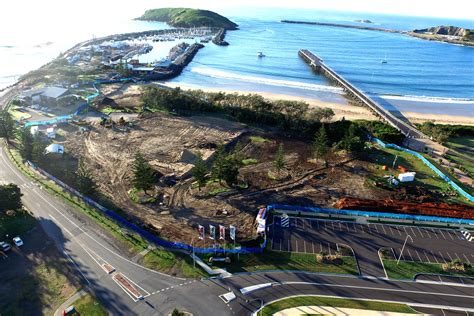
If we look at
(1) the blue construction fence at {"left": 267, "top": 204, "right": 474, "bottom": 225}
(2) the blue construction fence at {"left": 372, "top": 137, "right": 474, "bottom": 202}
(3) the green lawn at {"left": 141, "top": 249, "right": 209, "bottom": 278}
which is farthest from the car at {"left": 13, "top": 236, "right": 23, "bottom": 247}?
(2) the blue construction fence at {"left": 372, "top": 137, "right": 474, "bottom": 202}

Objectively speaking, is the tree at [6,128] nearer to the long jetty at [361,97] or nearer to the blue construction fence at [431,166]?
the blue construction fence at [431,166]

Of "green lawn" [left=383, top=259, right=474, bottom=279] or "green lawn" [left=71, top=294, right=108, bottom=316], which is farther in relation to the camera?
"green lawn" [left=383, top=259, right=474, bottom=279]

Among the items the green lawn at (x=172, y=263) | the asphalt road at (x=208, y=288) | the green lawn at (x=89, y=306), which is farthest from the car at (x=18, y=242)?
the green lawn at (x=172, y=263)

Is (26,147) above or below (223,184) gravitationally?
above

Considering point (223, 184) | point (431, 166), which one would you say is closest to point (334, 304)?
point (223, 184)

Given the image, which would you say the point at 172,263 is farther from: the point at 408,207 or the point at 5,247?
the point at 408,207

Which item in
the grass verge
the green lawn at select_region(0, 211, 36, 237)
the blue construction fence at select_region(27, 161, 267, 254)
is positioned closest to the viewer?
the grass verge

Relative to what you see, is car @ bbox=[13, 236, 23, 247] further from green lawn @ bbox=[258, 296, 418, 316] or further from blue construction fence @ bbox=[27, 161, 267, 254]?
green lawn @ bbox=[258, 296, 418, 316]
